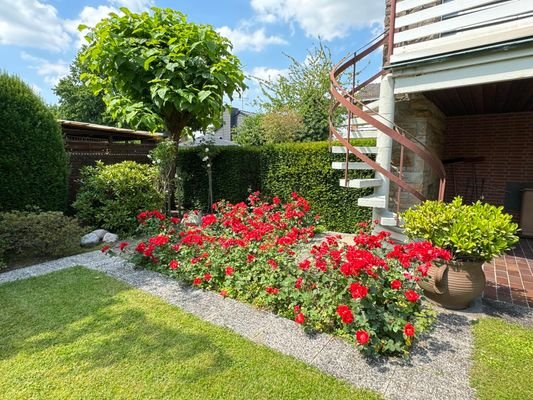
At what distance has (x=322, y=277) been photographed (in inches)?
98.7

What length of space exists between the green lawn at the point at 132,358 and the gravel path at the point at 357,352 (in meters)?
0.11

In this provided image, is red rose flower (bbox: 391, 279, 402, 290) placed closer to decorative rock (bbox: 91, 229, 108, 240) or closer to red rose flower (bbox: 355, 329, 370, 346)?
red rose flower (bbox: 355, 329, 370, 346)

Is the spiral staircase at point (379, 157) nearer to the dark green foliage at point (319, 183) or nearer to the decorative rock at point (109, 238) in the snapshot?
the dark green foliage at point (319, 183)

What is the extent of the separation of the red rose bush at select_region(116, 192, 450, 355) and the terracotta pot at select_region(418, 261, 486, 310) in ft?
0.53

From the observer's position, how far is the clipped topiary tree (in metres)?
4.53

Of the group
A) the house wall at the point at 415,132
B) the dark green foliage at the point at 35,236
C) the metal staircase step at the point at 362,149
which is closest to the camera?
the dark green foliage at the point at 35,236

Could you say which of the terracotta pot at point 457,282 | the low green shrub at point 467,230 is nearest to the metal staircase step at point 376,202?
the low green shrub at point 467,230

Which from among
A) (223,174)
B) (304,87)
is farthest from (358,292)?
(304,87)

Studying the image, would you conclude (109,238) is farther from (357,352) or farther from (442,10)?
(442,10)

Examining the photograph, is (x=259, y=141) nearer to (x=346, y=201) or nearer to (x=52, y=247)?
(x=346, y=201)

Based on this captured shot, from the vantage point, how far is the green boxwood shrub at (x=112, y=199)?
5375 mm

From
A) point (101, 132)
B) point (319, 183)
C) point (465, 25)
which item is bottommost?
point (319, 183)

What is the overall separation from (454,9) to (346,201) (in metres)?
3.10

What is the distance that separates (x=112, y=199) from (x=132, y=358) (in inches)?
164
